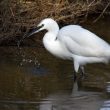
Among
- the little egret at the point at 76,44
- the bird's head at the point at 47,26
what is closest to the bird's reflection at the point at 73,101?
the little egret at the point at 76,44

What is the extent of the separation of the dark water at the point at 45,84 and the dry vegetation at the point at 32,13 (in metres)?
0.43

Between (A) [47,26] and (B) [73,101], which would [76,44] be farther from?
(B) [73,101]

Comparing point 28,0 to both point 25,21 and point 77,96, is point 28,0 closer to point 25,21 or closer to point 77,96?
point 25,21

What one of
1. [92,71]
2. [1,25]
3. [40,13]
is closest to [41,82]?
[92,71]

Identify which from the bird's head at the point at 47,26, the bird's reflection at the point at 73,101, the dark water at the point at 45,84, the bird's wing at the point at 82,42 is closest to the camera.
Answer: the bird's reflection at the point at 73,101

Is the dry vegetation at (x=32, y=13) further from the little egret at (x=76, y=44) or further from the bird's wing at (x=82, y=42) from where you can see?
the bird's wing at (x=82, y=42)

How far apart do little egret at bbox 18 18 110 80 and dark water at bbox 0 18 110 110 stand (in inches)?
13.3

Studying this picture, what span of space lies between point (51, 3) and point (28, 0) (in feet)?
1.77

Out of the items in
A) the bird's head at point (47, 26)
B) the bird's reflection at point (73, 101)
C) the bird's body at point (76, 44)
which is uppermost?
the bird's head at point (47, 26)

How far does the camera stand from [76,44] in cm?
950

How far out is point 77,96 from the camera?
844cm

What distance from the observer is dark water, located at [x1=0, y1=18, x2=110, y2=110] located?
26.1 feet

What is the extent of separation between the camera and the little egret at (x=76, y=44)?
938cm

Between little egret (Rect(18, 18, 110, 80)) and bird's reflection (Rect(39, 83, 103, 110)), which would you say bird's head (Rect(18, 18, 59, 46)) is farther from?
bird's reflection (Rect(39, 83, 103, 110))
